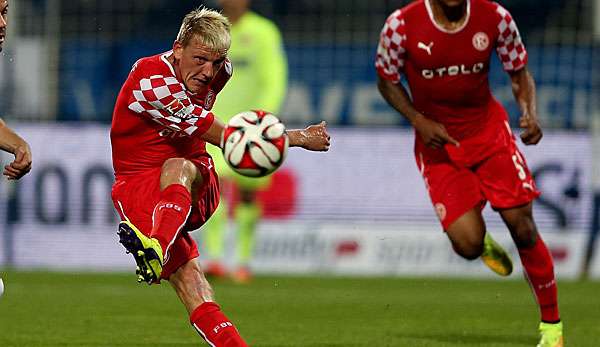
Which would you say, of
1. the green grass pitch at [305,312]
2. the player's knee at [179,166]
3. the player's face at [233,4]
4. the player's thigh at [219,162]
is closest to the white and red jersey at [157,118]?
the player's knee at [179,166]

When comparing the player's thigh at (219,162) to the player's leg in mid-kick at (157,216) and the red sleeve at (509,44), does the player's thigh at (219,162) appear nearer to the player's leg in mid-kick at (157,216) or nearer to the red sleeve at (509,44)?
the red sleeve at (509,44)

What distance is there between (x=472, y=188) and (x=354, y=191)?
5.67 meters

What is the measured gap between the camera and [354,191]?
13.4m

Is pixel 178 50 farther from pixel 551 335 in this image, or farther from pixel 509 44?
pixel 551 335

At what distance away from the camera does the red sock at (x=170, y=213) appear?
5672 millimetres

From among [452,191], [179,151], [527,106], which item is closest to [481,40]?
[527,106]

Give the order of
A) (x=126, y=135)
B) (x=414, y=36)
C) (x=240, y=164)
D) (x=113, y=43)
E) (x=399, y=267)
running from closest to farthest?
(x=240, y=164) < (x=126, y=135) < (x=414, y=36) < (x=399, y=267) < (x=113, y=43)

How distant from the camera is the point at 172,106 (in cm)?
591

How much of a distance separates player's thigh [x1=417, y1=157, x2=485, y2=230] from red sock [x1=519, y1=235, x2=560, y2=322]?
49 centimetres

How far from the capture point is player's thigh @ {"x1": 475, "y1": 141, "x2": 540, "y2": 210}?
7.41 meters

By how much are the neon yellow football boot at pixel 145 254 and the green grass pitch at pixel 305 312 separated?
1889mm

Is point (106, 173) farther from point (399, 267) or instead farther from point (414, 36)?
point (414, 36)

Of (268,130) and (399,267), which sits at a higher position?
(268,130)

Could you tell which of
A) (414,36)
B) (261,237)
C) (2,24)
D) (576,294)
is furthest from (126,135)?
(261,237)
